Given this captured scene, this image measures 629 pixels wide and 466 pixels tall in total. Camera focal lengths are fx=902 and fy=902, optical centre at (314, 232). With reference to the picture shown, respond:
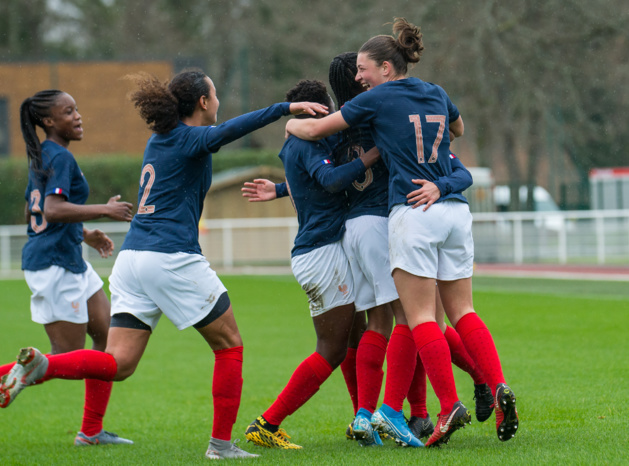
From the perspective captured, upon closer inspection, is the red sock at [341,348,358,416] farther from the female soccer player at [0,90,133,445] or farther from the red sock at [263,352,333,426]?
the female soccer player at [0,90,133,445]

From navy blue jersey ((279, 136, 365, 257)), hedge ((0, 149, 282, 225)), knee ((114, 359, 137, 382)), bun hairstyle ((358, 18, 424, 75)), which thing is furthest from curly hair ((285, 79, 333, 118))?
hedge ((0, 149, 282, 225))

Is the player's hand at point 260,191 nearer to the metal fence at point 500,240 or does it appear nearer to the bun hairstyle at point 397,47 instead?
the bun hairstyle at point 397,47

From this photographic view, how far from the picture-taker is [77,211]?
5.38m

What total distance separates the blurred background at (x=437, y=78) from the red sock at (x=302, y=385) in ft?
62.4

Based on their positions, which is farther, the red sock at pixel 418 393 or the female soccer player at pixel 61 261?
the female soccer player at pixel 61 261

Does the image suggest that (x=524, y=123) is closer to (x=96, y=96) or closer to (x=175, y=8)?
(x=96, y=96)

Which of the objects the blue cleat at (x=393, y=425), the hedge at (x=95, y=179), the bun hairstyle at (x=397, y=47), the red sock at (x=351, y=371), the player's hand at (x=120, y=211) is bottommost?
the blue cleat at (x=393, y=425)

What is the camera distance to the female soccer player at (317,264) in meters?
5.14

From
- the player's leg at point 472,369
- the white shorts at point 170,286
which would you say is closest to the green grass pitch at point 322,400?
the player's leg at point 472,369

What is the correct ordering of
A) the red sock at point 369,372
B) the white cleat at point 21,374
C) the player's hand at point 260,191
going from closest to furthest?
1. the white cleat at point 21,374
2. the red sock at point 369,372
3. the player's hand at point 260,191

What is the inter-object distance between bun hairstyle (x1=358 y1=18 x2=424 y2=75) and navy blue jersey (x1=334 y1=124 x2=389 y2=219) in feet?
1.37

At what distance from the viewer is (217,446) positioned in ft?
16.2

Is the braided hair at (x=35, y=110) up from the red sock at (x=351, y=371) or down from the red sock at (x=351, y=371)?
up

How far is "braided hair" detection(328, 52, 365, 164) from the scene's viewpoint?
5164 mm
